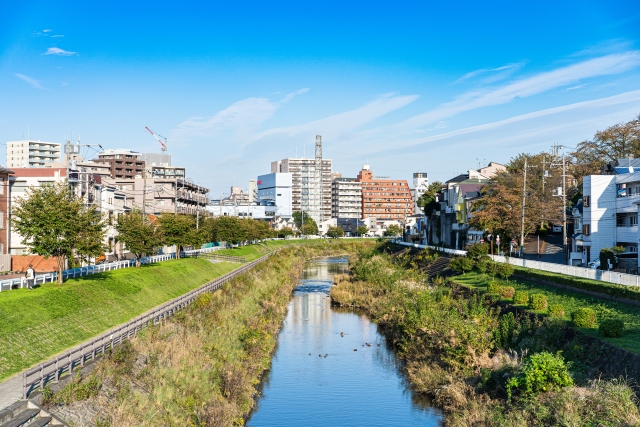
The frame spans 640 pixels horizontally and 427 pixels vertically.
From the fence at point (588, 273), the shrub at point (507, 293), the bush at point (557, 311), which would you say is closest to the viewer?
the bush at point (557, 311)

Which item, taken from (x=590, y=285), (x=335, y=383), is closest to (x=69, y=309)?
(x=335, y=383)

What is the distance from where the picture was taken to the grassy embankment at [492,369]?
1874 cm

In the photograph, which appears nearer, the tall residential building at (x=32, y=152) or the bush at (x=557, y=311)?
the bush at (x=557, y=311)

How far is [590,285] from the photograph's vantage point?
1364 inches

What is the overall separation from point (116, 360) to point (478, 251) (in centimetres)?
4014

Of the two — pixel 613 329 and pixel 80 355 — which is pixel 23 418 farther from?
pixel 613 329

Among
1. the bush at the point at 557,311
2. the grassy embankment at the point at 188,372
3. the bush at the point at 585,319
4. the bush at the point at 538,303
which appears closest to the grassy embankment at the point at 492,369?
the bush at the point at 585,319

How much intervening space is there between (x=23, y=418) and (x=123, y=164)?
5191 inches

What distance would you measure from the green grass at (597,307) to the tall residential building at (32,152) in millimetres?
154359

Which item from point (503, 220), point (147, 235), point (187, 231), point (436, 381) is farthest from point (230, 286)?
point (503, 220)

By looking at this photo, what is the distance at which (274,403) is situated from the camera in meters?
29.1

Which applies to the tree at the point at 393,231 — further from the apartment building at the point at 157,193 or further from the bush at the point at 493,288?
the bush at the point at 493,288

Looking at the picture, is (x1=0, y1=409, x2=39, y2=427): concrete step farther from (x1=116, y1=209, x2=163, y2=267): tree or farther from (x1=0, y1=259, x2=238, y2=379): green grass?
(x1=116, y1=209, x2=163, y2=267): tree

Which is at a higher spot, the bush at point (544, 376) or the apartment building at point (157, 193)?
the apartment building at point (157, 193)
